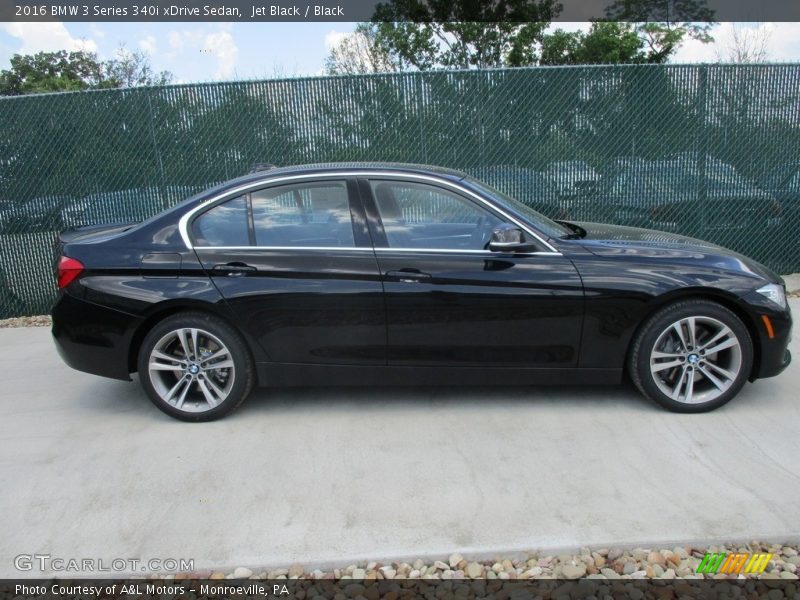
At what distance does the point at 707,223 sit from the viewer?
7.49 metres

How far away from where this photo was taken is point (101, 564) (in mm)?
2953

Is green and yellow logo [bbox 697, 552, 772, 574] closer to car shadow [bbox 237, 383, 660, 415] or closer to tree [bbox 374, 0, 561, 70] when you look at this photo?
car shadow [bbox 237, 383, 660, 415]

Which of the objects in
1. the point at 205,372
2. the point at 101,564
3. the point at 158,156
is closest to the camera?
the point at 101,564

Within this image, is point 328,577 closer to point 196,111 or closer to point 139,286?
point 139,286

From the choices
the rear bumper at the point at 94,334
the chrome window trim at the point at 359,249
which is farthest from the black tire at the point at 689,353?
the rear bumper at the point at 94,334

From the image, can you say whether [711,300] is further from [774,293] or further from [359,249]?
[359,249]

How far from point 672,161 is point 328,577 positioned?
6.20 m

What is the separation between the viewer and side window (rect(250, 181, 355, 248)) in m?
4.28

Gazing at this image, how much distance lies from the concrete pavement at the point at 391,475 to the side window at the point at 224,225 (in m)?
1.16

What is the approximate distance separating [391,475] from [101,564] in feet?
4.72

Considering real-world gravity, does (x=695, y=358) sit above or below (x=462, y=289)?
below

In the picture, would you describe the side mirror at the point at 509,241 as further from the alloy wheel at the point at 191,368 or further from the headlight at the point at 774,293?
the alloy wheel at the point at 191,368

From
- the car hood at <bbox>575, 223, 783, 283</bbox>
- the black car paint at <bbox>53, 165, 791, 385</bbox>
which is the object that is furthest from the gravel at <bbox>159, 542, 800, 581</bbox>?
the car hood at <bbox>575, 223, 783, 283</bbox>

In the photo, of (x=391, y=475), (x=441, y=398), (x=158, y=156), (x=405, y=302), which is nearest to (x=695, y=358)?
(x=441, y=398)
